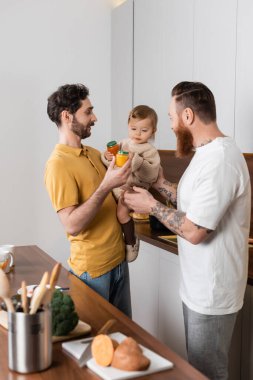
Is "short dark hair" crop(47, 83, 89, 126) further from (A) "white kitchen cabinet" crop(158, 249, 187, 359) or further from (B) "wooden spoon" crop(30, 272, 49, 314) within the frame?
(B) "wooden spoon" crop(30, 272, 49, 314)

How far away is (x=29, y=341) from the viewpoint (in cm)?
115

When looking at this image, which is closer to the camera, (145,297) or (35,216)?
(145,297)

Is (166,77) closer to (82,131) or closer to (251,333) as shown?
(82,131)

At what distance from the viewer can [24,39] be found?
162 inches

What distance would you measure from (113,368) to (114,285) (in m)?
1.01

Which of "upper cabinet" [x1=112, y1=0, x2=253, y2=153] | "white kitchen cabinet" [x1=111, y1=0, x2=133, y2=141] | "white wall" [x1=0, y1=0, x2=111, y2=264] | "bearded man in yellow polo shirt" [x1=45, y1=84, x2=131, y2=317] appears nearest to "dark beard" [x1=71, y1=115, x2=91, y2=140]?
"bearded man in yellow polo shirt" [x1=45, y1=84, x2=131, y2=317]

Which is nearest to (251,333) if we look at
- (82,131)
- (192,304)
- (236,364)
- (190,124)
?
(236,364)

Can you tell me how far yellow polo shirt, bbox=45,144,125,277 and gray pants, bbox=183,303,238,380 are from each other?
475 millimetres

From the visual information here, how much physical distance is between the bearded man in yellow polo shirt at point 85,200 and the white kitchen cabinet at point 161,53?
1168mm

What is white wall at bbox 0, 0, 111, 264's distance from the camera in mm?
4102

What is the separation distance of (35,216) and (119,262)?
88.3 inches

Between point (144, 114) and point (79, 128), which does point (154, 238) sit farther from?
point (79, 128)

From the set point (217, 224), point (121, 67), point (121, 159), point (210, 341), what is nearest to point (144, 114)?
point (121, 159)

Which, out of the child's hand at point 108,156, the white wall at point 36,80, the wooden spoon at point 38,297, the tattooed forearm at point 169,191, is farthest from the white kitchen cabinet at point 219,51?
the wooden spoon at point 38,297
